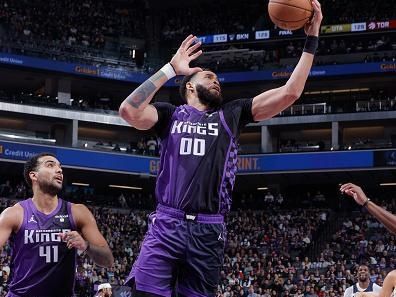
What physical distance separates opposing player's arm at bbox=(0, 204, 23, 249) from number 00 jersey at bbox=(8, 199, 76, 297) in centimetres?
5

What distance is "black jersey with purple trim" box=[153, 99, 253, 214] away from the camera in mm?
5695

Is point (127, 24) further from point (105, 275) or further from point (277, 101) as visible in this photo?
point (277, 101)

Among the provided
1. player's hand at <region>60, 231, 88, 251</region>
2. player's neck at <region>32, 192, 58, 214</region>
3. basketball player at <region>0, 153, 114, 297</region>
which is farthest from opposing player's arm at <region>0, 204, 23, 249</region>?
player's hand at <region>60, 231, 88, 251</region>

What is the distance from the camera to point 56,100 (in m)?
42.7

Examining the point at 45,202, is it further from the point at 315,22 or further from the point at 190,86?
the point at 315,22

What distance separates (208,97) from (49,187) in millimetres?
1830

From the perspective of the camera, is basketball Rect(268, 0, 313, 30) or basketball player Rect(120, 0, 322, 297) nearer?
basketball player Rect(120, 0, 322, 297)

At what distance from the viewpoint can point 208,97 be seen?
5.99 metres

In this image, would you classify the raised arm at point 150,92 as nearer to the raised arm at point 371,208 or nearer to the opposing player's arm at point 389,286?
the raised arm at point 371,208

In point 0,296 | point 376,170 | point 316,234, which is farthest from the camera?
point 376,170

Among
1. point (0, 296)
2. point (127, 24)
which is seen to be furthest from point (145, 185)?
point (0, 296)

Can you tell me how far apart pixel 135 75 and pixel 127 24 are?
5889 mm

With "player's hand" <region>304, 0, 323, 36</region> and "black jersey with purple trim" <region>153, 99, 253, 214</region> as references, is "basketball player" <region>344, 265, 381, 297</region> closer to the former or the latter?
"black jersey with purple trim" <region>153, 99, 253, 214</region>

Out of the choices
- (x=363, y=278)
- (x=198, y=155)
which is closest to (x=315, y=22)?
(x=198, y=155)
